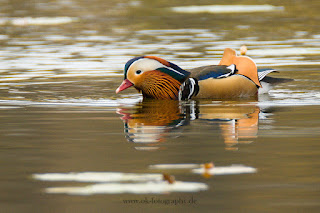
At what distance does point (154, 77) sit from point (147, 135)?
369 cm

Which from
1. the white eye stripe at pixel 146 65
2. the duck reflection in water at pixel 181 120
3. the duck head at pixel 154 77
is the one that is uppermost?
the white eye stripe at pixel 146 65

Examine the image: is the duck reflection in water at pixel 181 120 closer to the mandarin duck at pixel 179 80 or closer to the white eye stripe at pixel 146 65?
the mandarin duck at pixel 179 80

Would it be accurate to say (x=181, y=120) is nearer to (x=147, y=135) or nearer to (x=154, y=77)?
(x=147, y=135)

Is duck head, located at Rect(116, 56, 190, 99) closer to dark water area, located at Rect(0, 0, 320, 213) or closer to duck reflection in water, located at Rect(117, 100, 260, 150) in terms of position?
duck reflection in water, located at Rect(117, 100, 260, 150)

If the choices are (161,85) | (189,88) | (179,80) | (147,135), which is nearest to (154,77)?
(161,85)

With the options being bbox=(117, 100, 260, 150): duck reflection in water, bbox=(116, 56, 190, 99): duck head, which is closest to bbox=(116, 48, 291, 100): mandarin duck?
bbox=(116, 56, 190, 99): duck head

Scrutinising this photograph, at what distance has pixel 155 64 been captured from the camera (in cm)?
1371

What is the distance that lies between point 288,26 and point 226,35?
3761mm

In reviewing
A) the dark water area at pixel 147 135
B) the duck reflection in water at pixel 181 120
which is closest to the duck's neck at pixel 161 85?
the duck reflection in water at pixel 181 120

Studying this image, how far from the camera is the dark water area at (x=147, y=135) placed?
696 cm

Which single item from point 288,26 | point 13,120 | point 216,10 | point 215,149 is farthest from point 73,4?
point 215,149

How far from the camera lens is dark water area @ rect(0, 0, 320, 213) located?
274 inches

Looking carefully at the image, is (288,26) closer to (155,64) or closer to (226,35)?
(226,35)

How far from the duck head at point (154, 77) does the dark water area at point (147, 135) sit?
36 centimetres
